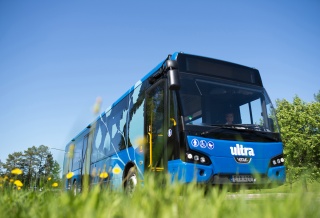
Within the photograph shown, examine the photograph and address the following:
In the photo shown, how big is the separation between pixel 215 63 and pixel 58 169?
4530 mm

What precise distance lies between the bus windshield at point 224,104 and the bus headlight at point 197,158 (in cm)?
62

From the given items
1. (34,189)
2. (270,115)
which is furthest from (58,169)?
(270,115)

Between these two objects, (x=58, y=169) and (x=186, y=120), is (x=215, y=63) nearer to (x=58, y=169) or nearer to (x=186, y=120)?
(x=186, y=120)

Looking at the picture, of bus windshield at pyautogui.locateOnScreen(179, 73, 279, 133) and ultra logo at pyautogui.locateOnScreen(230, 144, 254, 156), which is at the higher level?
bus windshield at pyautogui.locateOnScreen(179, 73, 279, 133)

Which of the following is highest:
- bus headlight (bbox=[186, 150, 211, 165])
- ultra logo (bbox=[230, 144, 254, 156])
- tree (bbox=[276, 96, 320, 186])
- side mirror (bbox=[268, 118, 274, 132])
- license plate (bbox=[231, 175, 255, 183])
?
tree (bbox=[276, 96, 320, 186])

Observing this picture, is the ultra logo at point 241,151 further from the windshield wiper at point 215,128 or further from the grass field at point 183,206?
the grass field at point 183,206

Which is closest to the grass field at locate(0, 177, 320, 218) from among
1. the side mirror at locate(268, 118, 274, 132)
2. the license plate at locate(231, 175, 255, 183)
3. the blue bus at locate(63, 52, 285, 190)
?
the blue bus at locate(63, 52, 285, 190)

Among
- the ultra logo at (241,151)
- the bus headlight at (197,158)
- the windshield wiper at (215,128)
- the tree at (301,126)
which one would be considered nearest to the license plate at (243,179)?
the ultra logo at (241,151)

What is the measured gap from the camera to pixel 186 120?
564 centimetres

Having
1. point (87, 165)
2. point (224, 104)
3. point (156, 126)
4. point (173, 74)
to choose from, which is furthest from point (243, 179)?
point (87, 165)

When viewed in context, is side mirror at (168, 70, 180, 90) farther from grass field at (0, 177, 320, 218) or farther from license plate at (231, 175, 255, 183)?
grass field at (0, 177, 320, 218)

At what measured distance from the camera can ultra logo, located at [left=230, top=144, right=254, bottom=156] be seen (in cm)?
570

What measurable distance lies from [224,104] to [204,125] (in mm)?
879

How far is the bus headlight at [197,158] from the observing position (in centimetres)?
531
